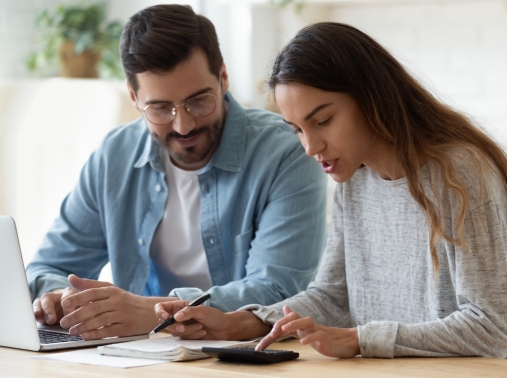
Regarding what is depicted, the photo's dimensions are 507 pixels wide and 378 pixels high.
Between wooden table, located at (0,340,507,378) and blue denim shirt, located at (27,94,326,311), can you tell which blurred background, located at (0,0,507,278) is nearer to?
blue denim shirt, located at (27,94,326,311)

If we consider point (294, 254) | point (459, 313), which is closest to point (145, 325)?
point (294, 254)

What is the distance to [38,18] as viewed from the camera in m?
3.84

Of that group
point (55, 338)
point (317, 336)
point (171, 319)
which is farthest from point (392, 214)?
point (55, 338)

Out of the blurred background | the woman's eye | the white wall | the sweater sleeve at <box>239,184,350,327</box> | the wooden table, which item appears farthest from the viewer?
the white wall

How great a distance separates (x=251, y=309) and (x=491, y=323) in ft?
1.53

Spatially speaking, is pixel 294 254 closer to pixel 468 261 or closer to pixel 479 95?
pixel 468 261

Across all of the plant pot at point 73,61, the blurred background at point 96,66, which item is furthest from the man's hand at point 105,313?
the plant pot at point 73,61

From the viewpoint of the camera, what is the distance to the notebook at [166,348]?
1.35 m

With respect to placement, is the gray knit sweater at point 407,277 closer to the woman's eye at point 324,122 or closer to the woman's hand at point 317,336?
the woman's hand at point 317,336

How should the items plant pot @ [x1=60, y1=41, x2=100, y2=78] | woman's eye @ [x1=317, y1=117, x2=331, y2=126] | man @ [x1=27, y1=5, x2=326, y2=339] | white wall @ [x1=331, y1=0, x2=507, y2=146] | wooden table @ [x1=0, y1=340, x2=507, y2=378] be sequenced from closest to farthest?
wooden table @ [x1=0, y1=340, x2=507, y2=378], woman's eye @ [x1=317, y1=117, x2=331, y2=126], man @ [x1=27, y1=5, x2=326, y2=339], white wall @ [x1=331, y1=0, x2=507, y2=146], plant pot @ [x1=60, y1=41, x2=100, y2=78]

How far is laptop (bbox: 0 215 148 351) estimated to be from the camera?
142 centimetres

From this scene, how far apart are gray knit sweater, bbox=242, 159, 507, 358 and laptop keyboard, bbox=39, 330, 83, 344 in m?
0.36

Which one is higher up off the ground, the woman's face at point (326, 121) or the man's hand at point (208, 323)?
the woman's face at point (326, 121)

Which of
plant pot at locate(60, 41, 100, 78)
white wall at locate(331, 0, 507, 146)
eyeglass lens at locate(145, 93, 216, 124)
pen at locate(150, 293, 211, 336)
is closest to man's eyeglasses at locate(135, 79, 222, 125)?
eyeglass lens at locate(145, 93, 216, 124)
